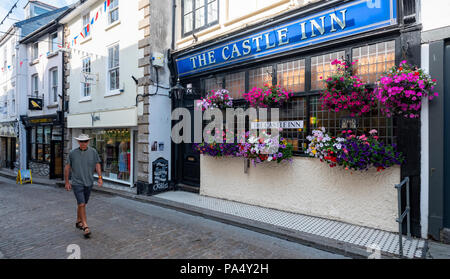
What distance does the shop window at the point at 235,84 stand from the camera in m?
7.48

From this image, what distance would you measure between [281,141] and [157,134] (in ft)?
14.2

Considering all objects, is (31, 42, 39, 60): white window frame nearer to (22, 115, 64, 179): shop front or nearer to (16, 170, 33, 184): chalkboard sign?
(22, 115, 64, 179): shop front

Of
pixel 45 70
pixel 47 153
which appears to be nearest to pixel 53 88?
pixel 45 70

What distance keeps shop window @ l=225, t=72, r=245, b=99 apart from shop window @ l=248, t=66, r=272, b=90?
11.4 inches

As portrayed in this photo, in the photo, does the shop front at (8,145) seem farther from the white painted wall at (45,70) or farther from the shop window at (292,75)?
the shop window at (292,75)

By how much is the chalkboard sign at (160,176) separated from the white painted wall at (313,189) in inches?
68.7

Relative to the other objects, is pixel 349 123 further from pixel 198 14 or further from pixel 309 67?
pixel 198 14

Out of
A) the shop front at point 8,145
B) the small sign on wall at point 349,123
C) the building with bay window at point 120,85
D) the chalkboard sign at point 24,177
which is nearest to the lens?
the small sign on wall at point 349,123

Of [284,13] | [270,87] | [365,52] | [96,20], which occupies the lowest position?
[270,87]

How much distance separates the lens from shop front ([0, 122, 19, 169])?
1806 centimetres

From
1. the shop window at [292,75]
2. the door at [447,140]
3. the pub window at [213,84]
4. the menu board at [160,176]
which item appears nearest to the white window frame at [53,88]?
the menu board at [160,176]

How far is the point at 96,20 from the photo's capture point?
11086 millimetres
